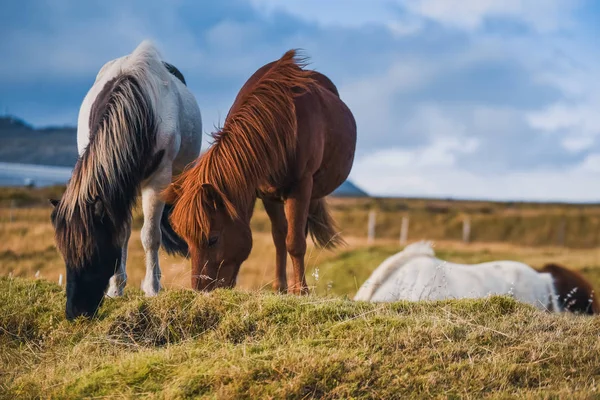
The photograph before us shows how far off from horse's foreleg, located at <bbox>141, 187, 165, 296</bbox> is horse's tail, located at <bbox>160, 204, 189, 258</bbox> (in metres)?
1.20

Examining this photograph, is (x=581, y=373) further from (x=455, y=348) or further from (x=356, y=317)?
(x=356, y=317)

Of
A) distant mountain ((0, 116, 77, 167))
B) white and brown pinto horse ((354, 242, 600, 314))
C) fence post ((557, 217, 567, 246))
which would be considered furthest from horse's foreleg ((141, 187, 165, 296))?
distant mountain ((0, 116, 77, 167))

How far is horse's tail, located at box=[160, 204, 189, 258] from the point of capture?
309 inches

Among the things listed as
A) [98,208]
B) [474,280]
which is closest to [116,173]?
[98,208]

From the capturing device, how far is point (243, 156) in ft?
19.3

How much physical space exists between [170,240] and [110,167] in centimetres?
226

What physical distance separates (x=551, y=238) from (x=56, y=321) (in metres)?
34.0

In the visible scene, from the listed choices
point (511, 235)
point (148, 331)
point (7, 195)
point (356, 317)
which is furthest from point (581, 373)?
point (7, 195)

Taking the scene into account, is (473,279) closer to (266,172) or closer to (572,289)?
(572,289)

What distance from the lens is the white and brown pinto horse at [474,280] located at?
418 inches

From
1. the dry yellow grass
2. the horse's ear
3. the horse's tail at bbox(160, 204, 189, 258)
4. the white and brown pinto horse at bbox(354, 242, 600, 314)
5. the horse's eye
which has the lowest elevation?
the dry yellow grass

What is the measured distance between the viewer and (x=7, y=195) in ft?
117

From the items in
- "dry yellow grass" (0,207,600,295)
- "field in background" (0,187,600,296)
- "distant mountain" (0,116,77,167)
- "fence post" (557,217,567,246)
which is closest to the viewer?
"field in background" (0,187,600,296)

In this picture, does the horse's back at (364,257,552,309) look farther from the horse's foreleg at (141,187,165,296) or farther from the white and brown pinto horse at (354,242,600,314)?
the horse's foreleg at (141,187,165,296)
